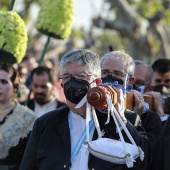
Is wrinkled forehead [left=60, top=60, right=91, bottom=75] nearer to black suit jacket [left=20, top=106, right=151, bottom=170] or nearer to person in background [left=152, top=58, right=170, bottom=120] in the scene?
black suit jacket [left=20, top=106, right=151, bottom=170]

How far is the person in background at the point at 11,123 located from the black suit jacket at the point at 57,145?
1.15m

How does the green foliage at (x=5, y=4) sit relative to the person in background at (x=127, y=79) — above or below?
below

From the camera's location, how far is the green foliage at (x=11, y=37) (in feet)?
20.2

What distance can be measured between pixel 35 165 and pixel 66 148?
30 cm

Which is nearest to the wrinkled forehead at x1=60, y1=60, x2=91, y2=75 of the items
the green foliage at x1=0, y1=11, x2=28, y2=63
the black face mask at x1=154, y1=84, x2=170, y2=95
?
the green foliage at x1=0, y1=11, x2=28, y2=63

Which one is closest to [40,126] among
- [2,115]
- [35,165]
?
[35,165]

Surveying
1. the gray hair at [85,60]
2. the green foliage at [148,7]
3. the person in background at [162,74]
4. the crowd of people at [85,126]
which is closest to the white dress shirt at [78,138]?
the crowd of people at [85,126]

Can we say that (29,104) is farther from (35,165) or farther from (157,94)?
(35,165)

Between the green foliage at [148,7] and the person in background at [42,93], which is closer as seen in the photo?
the person in background at [42,93]

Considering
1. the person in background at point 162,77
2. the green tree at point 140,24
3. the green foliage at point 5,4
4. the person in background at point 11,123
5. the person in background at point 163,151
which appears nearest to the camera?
the person in background at point 163,151

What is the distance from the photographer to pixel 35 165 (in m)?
4.71

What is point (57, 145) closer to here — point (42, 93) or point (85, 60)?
point (85, 60)

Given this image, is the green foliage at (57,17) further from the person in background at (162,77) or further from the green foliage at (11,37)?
the person in background at (162,77)

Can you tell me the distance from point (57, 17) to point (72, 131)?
259 centimetres
